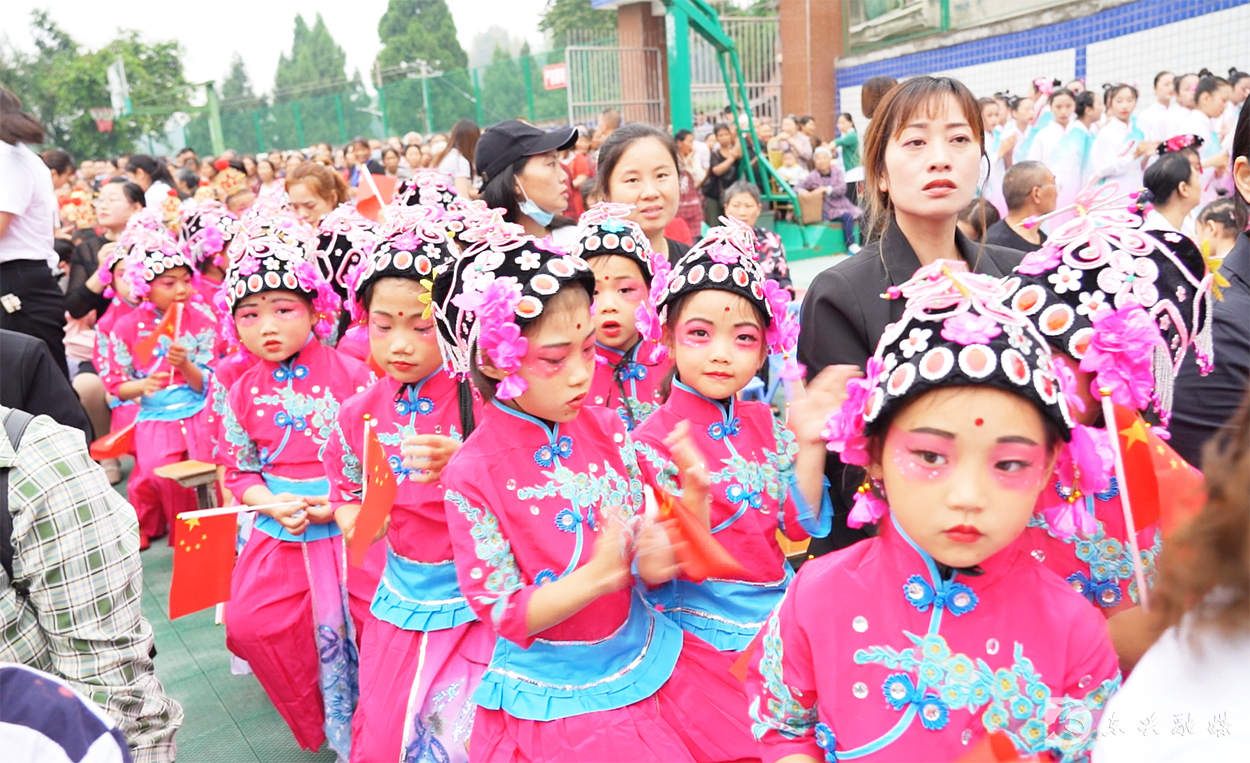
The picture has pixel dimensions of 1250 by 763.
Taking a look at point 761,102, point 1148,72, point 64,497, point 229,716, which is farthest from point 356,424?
point 761,102

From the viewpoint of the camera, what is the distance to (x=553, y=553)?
7.13 feet

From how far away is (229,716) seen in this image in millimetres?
3750

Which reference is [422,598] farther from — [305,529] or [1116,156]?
[1116,156]

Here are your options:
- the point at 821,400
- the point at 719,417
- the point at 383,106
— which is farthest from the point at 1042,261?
the point at 383,106

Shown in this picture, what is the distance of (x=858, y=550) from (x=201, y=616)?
3.91m

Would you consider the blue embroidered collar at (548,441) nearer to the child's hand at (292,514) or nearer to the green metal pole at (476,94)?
the child's hand at (292,514)

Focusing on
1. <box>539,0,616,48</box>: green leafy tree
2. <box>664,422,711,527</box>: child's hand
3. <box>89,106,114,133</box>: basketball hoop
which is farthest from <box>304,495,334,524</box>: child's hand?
<box>539,0,616,48</box>: green leafy tree

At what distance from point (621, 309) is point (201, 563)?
155 centimetres

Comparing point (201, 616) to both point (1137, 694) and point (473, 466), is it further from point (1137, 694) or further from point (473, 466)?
point (1137, 694)

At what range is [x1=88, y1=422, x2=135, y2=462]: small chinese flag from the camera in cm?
491

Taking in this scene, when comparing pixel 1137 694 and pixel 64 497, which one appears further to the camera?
pixel 64 497

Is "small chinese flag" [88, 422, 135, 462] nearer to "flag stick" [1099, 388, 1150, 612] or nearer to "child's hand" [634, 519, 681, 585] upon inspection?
"child's hand" [634, 519, 681, 585]

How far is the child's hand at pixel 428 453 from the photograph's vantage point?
2535 mm

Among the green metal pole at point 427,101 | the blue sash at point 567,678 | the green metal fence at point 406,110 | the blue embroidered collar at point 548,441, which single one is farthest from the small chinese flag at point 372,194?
the green metal pole at point 427,101
